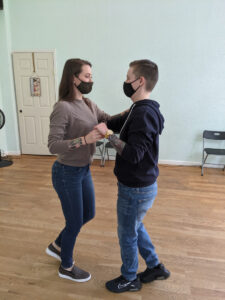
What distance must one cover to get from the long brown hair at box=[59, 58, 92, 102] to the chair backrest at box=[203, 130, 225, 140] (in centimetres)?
344

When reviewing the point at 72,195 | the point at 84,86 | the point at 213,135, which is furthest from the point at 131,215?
the point at 213,135

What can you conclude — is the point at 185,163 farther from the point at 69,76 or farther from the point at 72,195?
the point at 69,76

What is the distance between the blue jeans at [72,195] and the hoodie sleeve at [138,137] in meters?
0.43

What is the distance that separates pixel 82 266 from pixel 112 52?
3.74 metres

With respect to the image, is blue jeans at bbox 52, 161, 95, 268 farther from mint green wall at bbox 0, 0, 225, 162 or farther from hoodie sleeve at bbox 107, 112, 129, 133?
mint green wall at bbox 0, 0, 225, 162

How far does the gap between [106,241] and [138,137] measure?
1396mm

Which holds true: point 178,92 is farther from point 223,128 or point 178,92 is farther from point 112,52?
point 112,52

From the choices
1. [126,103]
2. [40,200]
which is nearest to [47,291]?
[40,200]

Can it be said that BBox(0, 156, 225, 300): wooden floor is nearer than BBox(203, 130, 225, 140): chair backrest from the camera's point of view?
Yes

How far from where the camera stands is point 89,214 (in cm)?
179

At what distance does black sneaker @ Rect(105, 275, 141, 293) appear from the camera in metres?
1.74

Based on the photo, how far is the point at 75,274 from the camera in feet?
6.07

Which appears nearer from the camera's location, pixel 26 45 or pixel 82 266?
pixel 82 266

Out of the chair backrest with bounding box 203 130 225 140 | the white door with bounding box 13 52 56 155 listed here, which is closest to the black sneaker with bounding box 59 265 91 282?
the chair backrest with bounding box 203 130 225 140
